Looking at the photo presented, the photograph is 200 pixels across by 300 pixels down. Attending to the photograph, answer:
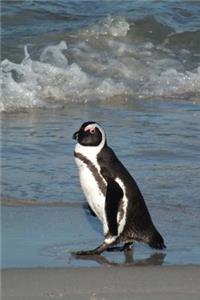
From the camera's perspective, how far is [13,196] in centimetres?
590

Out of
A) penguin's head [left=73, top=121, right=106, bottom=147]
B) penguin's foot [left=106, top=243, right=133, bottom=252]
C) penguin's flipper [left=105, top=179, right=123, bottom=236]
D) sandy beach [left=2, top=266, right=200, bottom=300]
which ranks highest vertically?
penguin's head [left=73, top=121, right=106, bottom=147]

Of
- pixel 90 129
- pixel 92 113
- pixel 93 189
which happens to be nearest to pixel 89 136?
pixel 90 129

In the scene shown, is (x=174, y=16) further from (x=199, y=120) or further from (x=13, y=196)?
(x=13, y=196)

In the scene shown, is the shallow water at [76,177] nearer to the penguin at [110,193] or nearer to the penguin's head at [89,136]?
the penguin at [110,193]

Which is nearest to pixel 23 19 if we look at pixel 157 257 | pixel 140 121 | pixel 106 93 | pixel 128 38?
pixel 128 38

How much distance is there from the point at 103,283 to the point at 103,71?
6.34m

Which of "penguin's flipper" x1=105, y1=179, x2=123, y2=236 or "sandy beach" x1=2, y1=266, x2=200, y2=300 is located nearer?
"sandy beach" x1=2, y1=266, x2=200, y2=300

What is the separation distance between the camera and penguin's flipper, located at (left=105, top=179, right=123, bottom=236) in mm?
4832

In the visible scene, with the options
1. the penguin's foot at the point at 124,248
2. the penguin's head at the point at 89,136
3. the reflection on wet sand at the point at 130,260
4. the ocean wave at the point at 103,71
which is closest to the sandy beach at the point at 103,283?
the reflection on wet sand at the point at 130,260

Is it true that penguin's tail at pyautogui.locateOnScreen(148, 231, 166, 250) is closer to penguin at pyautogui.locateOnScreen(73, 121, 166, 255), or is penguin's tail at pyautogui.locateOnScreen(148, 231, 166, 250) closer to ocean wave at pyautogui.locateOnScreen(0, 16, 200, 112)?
penguin at pyautogui.locateOnScreen(73, 121, 166, 255)

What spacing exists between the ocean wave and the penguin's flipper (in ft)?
12.7

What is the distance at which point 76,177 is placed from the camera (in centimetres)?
645

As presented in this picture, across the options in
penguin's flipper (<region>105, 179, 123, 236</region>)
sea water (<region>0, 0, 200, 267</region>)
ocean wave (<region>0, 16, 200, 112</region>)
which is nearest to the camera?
penguin's flipper (<region>105, 179, 123, 236</region>)

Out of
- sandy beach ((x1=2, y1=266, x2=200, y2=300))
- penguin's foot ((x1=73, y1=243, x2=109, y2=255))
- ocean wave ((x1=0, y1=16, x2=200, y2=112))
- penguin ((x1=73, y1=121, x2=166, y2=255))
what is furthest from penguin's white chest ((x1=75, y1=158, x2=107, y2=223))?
ocean wave ((x1=0, y1=16, x2=200, y2=112))
